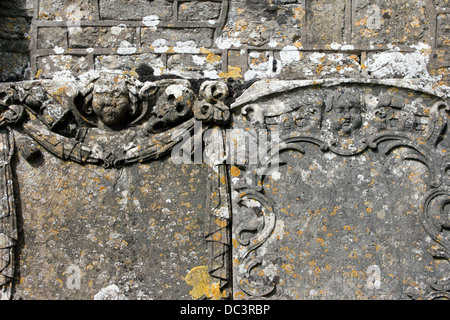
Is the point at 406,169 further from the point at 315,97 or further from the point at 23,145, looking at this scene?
the point at 23,145

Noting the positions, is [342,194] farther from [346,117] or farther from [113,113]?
[113,113]

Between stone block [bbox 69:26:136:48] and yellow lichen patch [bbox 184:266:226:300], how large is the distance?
5.26 ft

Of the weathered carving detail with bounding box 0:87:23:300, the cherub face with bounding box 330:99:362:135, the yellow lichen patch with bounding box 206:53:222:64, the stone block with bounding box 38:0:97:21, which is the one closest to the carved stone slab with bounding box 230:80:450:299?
the cherub face with bounding box 330:99:362:135

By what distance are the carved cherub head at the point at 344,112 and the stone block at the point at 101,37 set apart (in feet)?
4.71

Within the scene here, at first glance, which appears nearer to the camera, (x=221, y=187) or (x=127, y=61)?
(x=221, y=187)

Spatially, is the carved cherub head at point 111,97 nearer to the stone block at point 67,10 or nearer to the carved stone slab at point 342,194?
the stone block at point 67,10

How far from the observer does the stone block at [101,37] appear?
3846 millimetres

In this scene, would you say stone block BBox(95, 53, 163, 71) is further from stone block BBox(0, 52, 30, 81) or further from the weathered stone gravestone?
stone block BBox(0, 52, 30, 81)

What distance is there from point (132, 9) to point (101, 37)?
29 centimetres

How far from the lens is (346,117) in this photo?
367cm

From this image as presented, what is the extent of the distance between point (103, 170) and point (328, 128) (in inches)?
59.6

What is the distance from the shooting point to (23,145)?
3.66m

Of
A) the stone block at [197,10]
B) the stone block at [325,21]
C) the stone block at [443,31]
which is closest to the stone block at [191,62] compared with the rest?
the stone block at [197,10]

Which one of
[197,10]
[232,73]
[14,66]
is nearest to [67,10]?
[14,66]
